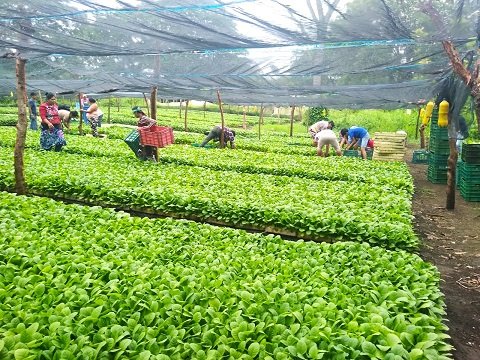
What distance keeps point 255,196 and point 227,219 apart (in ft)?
3.31

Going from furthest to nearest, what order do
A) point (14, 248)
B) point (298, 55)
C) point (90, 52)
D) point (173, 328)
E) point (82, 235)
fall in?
point (298, 55)
point (90, 52)
point (82, 235)
point (14, 248)
point (173, 328)

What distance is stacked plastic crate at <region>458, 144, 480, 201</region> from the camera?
940 centimetres

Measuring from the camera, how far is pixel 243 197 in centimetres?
707

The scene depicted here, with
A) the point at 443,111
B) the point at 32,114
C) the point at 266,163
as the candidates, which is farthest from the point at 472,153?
the point at 32,114

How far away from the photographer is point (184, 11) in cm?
579

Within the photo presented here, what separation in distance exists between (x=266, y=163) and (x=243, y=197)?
4295 mm

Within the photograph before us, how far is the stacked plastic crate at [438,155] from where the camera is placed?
11.2 meters

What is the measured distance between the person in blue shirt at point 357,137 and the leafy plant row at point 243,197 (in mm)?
5552

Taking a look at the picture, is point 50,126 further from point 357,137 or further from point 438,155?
point 438,155

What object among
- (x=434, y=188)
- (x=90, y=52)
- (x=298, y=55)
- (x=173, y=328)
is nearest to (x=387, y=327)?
(x=173, y=328)

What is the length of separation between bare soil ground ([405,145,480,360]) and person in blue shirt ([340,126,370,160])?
2927 mm

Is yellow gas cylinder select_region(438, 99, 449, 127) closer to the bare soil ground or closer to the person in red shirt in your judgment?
the bare soil ground

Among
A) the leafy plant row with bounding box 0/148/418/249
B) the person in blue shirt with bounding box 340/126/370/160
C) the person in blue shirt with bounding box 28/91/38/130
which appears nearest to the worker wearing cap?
the leafy plant row with bounding box 0/148/418/249

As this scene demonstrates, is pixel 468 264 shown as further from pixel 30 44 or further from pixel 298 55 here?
pixel 30 44
